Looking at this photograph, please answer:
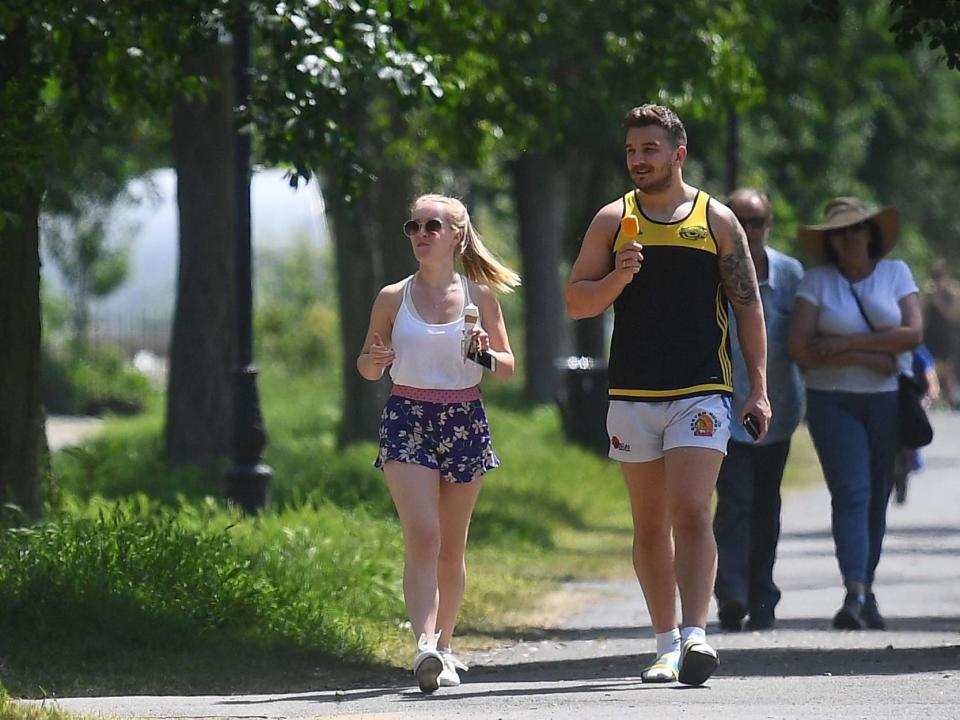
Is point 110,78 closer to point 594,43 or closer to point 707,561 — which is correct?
point 707,561

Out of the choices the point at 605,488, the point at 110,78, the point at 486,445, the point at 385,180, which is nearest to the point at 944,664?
the point at 486,445

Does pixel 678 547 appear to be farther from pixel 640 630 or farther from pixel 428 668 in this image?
pixel 640 630

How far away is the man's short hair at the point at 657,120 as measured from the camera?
23.3 ft

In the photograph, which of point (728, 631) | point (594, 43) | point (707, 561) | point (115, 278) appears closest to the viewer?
point (707, 561)

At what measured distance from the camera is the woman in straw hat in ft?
30.5

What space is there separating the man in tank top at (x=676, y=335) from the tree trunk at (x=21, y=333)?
322cm

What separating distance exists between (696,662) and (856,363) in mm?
2704

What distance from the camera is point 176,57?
11070 millimetres

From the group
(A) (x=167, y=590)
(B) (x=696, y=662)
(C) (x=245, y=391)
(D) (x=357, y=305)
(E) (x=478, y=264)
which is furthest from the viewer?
(D) (x=357, y=305)

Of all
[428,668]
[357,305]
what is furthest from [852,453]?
[357,305]

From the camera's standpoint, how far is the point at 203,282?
15.0 meters

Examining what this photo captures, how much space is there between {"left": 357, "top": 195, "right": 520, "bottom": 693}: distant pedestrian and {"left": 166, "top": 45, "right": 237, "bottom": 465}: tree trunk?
7.56 meters

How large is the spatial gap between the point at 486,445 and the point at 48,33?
11.7 feet

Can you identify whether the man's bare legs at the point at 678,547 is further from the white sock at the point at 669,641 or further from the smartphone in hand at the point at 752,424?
the smartphone in hand at the point at 752,424
